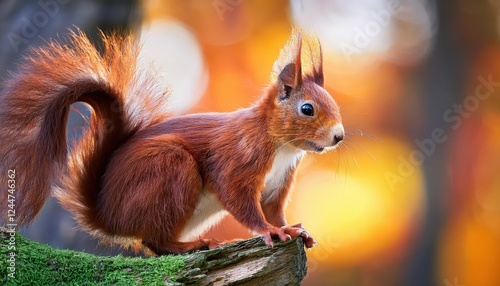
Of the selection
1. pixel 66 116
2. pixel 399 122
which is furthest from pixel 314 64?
pixel 399 122

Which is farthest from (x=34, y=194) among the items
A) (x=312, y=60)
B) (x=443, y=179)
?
(x=443, y=179)

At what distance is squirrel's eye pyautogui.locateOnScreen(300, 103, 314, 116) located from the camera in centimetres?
162

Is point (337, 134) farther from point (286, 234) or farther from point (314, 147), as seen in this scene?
point (286, 234)

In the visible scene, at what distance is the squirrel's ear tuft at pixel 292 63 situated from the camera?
1.65m

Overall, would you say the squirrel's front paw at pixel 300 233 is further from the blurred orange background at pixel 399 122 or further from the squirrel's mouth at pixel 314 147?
the blurred orange background at pixel 399 122

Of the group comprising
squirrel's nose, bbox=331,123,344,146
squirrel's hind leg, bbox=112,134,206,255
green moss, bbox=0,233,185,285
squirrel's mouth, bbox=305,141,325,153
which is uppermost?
squirrel's nose, bbox=331,123,344,146

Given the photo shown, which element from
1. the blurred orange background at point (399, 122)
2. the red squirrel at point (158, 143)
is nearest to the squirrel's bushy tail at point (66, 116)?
the red squirrel at point (158, 143)

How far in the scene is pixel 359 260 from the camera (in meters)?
3.39

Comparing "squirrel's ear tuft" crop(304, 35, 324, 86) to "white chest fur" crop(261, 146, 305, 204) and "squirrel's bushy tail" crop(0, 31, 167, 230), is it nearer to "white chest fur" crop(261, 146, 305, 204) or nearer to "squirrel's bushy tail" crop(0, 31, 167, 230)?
"white chest fur" crop(261, 146, 305, 204)

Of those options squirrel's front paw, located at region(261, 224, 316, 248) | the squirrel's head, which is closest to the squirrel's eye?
the squirrel's head

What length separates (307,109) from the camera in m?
1.62

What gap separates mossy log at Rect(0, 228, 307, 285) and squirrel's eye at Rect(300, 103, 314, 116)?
1.39ft

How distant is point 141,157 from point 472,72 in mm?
2605

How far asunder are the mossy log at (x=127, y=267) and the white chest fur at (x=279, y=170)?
1.04ft
